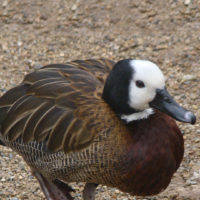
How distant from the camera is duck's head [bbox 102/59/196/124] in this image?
130 inches

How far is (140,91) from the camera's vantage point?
334 cm

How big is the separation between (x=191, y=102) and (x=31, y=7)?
2359 mm

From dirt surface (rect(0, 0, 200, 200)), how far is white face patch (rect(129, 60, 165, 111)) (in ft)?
5.13

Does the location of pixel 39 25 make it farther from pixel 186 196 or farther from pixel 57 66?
pixel 186 196

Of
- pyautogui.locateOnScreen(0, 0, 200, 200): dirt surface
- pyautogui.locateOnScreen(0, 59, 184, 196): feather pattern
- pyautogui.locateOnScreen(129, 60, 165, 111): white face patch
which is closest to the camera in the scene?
pyautogui.locateOnScreen(129, 60, 165, 111): white face patch

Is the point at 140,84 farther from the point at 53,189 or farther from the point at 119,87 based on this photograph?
the point at 53,189

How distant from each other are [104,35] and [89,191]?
2.25 metres

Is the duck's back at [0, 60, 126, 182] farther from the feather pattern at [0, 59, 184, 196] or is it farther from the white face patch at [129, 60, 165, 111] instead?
the white face patch at [129, 60, 165, 111]

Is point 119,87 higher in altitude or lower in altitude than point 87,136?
higher

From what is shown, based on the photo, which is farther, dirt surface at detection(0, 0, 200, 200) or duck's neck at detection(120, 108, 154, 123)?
dirt surface at detection(0, 0, 200, 200)

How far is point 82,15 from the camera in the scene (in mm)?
6066

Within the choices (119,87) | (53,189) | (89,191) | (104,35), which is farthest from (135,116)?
(104,35)

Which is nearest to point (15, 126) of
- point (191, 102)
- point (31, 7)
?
point (191, 102)

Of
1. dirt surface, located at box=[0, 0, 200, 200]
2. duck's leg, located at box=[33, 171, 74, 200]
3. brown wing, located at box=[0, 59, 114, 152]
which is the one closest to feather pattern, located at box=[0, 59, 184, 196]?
brown wing, located at box=[0, 59, 114, 152]
